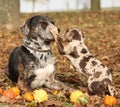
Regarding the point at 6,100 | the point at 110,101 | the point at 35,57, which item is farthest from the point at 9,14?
the point at 110,101

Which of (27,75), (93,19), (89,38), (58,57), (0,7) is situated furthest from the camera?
(93,19)

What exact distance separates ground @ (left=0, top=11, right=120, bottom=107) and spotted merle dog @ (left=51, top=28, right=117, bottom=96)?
0.92 ft

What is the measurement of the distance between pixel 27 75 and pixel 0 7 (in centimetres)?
863

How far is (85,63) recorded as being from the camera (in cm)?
742

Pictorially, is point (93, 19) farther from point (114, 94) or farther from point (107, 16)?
point (114, 94)

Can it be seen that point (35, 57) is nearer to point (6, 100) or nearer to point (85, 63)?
point (85, 63)

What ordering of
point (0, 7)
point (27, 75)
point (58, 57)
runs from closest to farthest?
point (27, 75), point (58, 57), point (0, 7)

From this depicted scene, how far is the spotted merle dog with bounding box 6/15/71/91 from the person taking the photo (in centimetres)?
777

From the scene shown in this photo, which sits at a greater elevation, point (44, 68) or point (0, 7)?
point (0, 7)

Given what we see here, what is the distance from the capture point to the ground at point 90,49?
6.98m

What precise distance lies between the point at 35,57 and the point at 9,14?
329 inches

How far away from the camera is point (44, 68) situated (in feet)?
25.7

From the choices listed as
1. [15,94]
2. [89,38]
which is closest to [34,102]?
[15,94]

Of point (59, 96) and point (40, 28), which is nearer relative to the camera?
point (59, 96)
